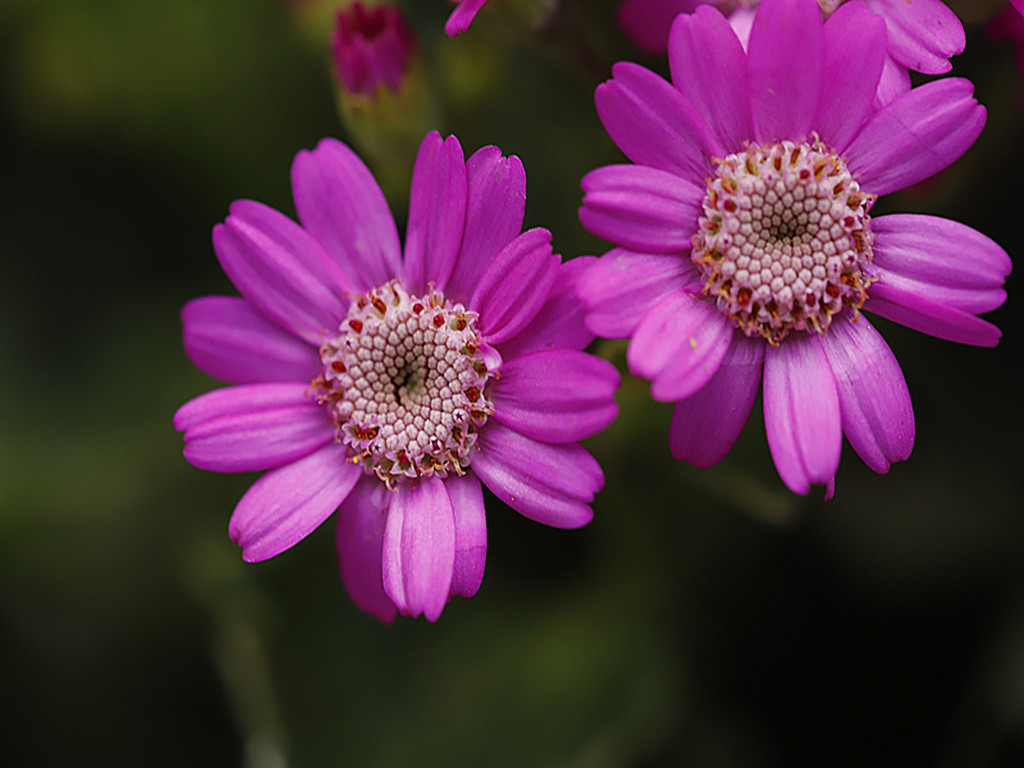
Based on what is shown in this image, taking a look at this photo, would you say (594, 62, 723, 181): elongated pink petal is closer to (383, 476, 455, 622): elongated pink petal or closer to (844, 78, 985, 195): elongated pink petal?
(844, 78, 985, 195): elongated pink petal

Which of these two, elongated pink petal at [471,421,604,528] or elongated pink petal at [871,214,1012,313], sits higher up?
elongated pink petal at [871,214,1012,313]

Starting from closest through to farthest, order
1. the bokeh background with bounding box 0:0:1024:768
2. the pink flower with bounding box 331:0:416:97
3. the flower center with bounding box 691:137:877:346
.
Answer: the flower center with bounding box 691:137:877:346, the pink flower with bounding box 331:0:416:97, the bokeh background with bounding box 0:0:1024:768

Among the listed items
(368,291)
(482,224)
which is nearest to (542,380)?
(482,224)

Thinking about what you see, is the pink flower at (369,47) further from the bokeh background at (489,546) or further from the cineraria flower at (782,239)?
the cineraria flower at (782,239)

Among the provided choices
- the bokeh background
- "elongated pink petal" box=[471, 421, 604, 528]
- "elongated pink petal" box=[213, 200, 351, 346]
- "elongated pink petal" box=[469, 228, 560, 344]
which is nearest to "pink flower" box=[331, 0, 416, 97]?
the bokeh background

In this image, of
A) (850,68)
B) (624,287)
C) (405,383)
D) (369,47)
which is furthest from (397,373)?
(850,68)

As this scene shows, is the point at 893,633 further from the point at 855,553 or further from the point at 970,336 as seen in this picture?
the point at 970,336

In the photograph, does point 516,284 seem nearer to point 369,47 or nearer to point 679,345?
point 679,345
